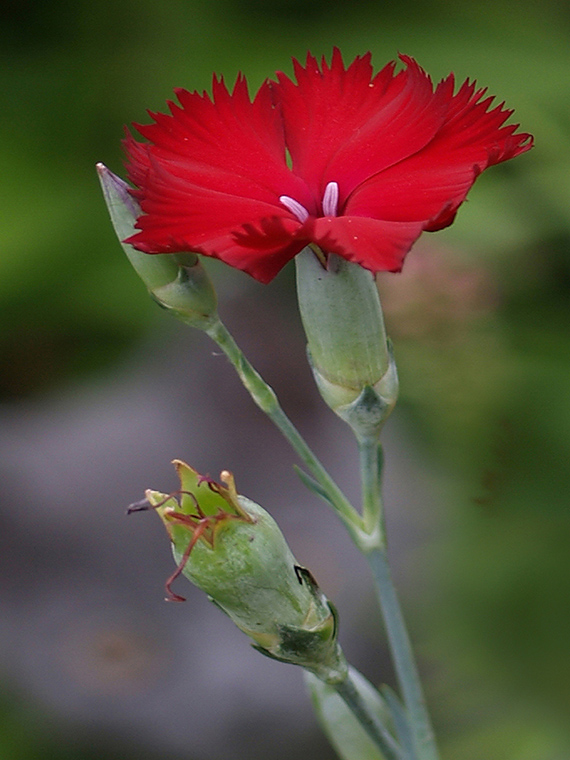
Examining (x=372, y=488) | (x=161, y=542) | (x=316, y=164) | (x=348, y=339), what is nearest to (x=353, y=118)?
(x=316, y=164)

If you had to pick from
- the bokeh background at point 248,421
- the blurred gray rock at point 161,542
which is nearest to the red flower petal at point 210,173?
the bokeh background at point 248,421

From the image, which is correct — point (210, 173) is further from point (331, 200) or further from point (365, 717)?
point (365, 717)

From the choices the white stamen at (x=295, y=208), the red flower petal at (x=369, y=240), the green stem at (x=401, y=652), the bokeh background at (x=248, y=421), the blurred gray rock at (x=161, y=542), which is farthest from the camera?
the blurred gray rock at (x=161, y=542)

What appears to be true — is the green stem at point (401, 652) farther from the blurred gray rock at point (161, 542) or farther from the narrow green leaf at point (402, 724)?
the blurred gray rock at point (161, 542)

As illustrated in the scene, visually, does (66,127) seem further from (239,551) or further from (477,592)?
(239,551)

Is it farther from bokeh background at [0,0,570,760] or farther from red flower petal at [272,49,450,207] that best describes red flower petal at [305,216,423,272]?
bokeh background at [0,0,570,760]

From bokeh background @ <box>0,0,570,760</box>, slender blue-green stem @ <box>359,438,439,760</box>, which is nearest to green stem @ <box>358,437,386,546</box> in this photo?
slender blue-green stem @ <box>359,438,439,760</box>
